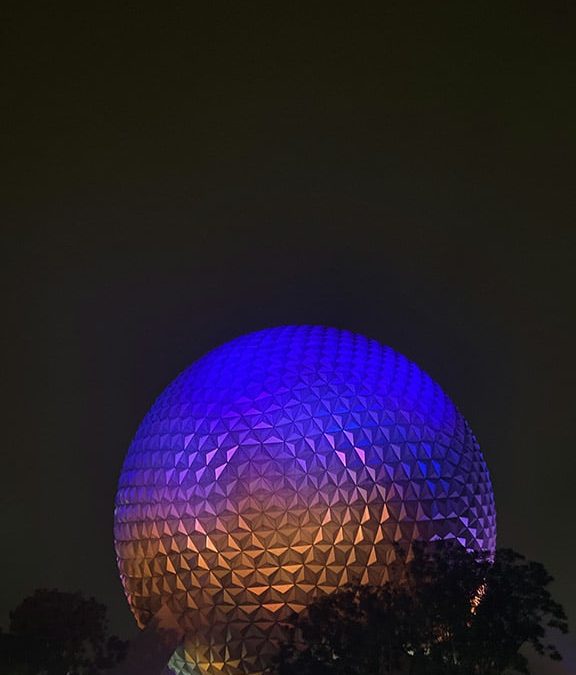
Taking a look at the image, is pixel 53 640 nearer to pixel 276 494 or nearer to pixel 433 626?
pixel 276 494

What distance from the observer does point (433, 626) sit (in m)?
18.8

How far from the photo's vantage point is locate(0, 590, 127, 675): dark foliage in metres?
20.5

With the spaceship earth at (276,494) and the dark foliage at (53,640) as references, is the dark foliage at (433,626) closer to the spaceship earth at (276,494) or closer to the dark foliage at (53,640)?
the spaceship earth at (276,494)

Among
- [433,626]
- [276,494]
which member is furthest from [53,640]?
[433,626]

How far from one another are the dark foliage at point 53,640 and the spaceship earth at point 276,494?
1.74 m

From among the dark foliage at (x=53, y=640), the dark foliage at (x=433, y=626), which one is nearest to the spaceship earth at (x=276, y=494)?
the dark foliage at (x=433, y=626)

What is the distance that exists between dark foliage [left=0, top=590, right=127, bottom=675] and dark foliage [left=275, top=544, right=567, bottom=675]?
505 cm

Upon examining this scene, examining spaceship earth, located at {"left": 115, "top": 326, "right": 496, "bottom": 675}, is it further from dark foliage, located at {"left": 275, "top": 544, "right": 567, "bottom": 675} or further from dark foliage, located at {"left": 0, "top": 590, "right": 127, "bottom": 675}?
dark foliage, located at {"left": 0, "top": 590, "right": 127, "bottom": 675}

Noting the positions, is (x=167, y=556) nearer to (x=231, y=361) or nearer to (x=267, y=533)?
(x=267, y=533)

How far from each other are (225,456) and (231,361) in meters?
3.26

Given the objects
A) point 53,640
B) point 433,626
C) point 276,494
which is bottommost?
point 433,626

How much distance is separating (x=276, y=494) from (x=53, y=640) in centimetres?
651

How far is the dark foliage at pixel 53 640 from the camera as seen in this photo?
67.4ft

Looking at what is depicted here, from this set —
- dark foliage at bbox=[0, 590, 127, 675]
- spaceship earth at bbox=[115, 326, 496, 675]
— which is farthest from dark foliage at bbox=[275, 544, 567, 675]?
dark foliage at bbox=[0, 590, 127, 675]
